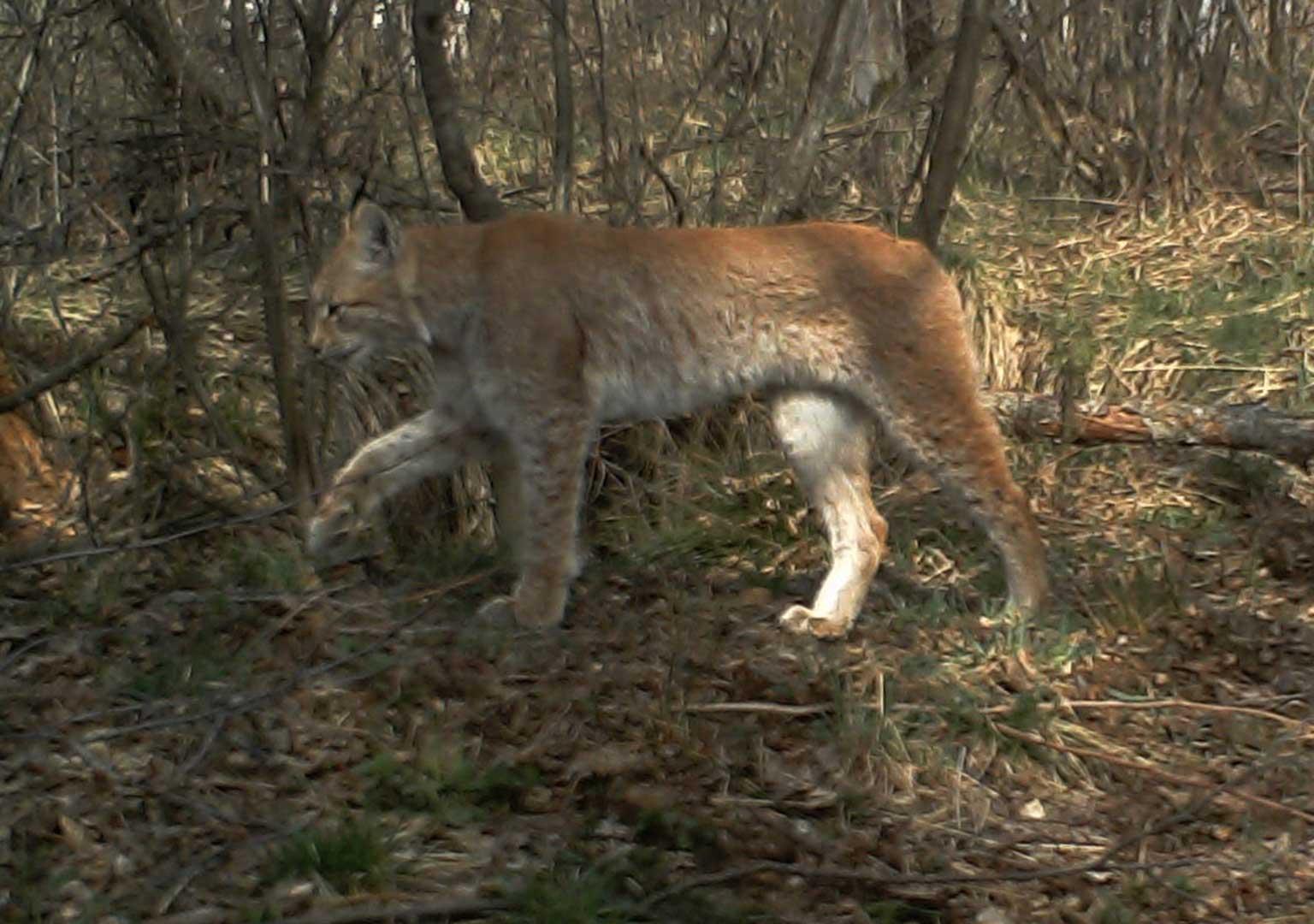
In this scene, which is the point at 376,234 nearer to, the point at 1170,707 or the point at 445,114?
the point at 445,114

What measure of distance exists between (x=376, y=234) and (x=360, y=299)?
0.72 ft

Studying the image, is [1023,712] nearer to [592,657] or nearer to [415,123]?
[592,657]

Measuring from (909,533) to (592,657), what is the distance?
195 cm

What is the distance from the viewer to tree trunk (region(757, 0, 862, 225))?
720 cm

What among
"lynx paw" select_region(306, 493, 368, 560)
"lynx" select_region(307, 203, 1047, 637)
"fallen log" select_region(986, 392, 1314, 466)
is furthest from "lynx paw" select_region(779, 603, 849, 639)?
"fallen log" select_region(986, 392, 1314, 466)

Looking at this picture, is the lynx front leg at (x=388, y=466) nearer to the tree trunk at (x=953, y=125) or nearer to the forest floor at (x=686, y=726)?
the forest floor at (x=686, y=726)

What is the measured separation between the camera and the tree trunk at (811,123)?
7.20 m

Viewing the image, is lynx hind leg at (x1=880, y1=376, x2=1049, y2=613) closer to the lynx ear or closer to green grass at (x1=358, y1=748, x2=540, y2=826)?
the lynx ear

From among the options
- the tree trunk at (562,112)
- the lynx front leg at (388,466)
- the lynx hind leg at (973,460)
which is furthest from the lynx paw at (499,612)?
the tree trunk at (562,112)

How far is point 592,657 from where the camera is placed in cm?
557

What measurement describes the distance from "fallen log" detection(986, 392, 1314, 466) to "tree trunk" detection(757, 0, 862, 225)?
4.14 feet

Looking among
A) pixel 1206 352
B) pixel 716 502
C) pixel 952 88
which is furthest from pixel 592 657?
pixel 1206 352

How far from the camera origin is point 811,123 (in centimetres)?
729

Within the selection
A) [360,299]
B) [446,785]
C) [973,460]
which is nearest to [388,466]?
[360,299]
